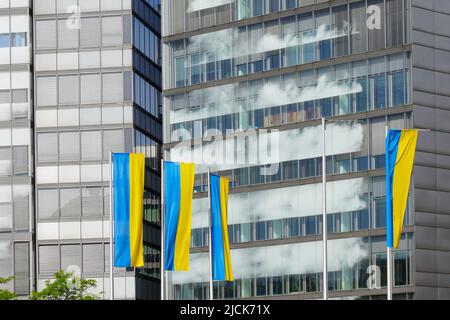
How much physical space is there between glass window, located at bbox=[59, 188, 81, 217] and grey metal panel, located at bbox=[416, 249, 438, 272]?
27.3 m

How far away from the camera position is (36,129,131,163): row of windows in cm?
9731

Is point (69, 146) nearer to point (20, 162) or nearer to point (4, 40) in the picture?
point (20, 162)

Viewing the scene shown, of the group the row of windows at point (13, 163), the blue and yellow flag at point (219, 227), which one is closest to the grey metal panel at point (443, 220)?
the blue and yellow flag at point (219, 227)

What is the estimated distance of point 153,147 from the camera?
334ft

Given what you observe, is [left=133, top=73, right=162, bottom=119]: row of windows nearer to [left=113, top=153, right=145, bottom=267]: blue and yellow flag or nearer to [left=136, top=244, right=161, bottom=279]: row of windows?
[left=136, top=244, right=161, bottom=279]: row of windows

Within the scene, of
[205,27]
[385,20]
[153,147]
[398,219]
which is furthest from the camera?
[153,147]

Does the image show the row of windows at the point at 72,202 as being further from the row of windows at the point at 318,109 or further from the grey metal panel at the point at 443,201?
the grey metal panel at the point at 443,201

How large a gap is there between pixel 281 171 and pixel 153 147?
15427 millimetres

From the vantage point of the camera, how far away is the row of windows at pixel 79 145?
9731 centimetres

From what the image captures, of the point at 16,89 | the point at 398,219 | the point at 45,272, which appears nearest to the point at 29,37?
the point at 16,89

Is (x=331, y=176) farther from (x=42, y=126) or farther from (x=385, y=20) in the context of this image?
(x=42, y=126)

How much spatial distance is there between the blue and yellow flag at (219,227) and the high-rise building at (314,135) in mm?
25665

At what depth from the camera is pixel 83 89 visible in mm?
98375

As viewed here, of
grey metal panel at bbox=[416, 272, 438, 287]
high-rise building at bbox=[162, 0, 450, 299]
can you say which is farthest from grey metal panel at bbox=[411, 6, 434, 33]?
grey metal panel at bbox=[416, 272, 438, 287]
